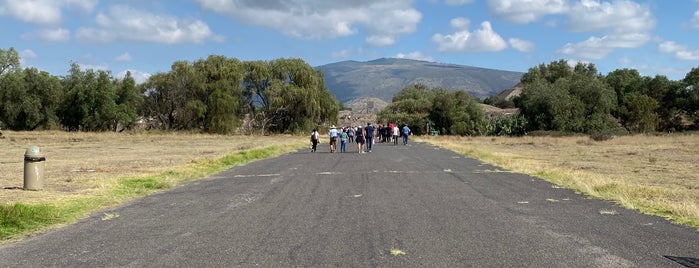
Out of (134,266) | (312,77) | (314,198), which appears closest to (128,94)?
(312,77)

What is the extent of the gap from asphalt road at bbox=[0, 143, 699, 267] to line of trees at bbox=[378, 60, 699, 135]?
6990 centimetres

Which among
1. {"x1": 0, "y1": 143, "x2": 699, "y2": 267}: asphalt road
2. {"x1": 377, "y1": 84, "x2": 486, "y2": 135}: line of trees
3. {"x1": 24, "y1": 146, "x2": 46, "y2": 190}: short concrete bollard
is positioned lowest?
{"x1": 0, "y1": 143, "x2": 699, "y2": 267}: asphalt road

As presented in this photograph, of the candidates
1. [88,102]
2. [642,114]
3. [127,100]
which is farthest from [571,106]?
[88,102]

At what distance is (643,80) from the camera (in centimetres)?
9988

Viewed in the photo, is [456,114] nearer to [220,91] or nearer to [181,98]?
[220,91]

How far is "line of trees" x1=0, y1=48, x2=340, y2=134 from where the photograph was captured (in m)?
73.3

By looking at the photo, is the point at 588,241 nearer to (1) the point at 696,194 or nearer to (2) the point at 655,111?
(1) the point at 696,194

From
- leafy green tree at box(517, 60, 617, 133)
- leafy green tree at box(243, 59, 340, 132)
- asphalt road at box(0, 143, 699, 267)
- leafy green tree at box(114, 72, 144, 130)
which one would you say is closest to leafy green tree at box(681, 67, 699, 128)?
leafy green tree at box(517, 60, 617, 133)

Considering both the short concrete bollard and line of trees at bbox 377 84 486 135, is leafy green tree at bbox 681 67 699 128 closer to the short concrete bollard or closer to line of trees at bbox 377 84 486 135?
line of trees at bbox 377 84 486 135

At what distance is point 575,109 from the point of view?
80.0m

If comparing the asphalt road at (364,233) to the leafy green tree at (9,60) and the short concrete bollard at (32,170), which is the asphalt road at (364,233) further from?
the leafy green tree at (9,60)

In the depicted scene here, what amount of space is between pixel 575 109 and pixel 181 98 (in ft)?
170

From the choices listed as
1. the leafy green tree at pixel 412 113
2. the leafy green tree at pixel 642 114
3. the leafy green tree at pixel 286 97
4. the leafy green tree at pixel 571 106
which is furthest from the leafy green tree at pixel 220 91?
the leafy green tree at pixel 642 114

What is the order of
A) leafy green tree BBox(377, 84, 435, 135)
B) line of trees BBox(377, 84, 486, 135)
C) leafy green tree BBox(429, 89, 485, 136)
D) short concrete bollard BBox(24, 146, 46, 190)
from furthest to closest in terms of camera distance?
leafy green tree BBox(377, 84, 435, 135) → line of trees BBox(377, 84, 486, 135) → leafy green tree BBox(429, 89, 485, 136) → short concrete bollard BBox(24, 146, 46, 190)
